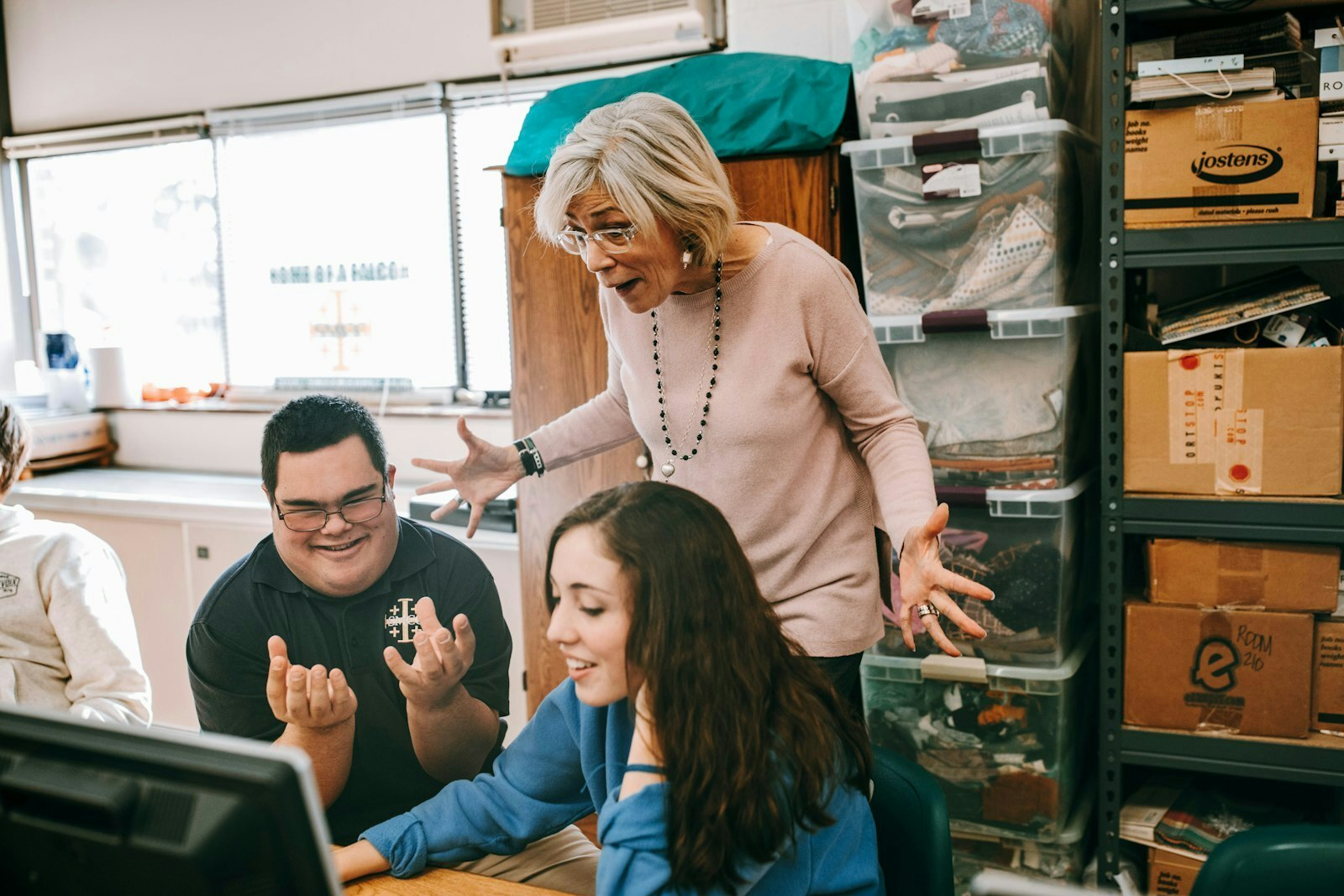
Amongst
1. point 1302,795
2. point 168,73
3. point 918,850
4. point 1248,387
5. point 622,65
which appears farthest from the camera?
point 168,73

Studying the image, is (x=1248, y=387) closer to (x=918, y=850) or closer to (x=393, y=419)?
(x=918, y=850)

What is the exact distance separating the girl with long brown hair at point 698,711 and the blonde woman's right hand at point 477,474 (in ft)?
1.43

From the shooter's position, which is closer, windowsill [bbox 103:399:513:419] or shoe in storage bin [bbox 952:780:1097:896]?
shoe in storage bin [bbox 952:780:1097:896]

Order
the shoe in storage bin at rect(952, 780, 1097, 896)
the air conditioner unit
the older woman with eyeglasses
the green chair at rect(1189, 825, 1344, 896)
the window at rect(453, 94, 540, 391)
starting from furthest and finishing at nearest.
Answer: the window at rect(453, 94, 540, 391)
the air conditioner unit
the shoe in storage bin at rect(952, 780, 1097, 896)
the older woman with eyeglasses
the green chair at rect(1189, 825, 1344, 896)

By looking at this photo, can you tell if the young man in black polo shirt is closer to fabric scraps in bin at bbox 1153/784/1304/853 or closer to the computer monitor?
the computer monitor

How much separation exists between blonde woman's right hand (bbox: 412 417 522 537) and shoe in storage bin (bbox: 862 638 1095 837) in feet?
3.42

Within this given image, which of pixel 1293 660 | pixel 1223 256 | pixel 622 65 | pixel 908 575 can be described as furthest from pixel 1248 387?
pixel 622 65

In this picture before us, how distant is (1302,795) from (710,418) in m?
Answer: 1.55

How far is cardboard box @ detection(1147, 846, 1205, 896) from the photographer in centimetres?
201

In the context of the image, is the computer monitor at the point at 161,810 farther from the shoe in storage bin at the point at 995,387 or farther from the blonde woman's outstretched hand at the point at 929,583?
the shoe in storage bin at the point at 995,387

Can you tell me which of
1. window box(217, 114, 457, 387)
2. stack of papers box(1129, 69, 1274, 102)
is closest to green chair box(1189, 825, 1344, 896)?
A: stack of papers box(1129, 69, 1274, 102)

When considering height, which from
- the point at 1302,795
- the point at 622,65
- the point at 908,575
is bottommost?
the point at 1302,795

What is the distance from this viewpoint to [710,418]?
143 cm

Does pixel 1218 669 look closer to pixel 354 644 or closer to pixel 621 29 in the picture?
pixel 354 644
